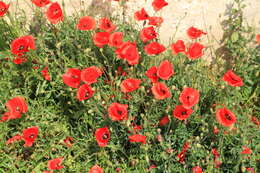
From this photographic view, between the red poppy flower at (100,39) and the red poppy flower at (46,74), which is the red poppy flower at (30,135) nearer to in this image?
the red poppy flower at (46,74)

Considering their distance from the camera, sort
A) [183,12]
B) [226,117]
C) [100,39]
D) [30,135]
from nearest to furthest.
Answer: [226,117]
[30,135]
[100,39]
[183,12]

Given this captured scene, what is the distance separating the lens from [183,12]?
3.37 meters

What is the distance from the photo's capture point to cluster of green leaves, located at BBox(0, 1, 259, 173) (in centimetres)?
241

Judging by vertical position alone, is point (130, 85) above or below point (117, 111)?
above

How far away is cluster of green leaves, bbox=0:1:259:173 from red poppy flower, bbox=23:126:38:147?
160 mm

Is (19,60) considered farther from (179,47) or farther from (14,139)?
(179,47)

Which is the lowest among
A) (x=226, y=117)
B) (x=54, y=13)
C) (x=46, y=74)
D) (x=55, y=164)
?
(x=55, y=164)

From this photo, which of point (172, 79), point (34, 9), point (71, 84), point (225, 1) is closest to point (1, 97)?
point (71, 84)

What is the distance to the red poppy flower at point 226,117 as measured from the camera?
2.06 metres

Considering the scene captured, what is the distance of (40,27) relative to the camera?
3.40 meters

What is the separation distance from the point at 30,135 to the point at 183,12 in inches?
78.5

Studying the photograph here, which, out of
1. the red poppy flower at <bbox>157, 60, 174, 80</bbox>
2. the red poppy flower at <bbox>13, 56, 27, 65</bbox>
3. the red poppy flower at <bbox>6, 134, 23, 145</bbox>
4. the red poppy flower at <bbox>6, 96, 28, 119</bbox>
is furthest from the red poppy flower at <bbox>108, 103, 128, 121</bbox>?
the red poppy flower at <bbox>13, 56, 27, 65</bbox>

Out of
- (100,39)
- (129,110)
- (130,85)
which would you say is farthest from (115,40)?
(129,110)

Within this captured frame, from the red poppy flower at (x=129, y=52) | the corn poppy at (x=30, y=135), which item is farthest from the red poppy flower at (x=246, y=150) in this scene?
the corn poppy at (x=30, y=135)
